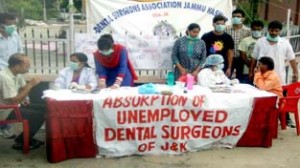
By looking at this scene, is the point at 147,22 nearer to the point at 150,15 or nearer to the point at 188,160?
the point at 150,15

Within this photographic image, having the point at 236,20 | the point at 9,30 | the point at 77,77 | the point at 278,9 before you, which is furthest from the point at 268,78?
the point at 278,9

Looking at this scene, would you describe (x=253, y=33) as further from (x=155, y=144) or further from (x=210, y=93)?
(x=155, y=144)

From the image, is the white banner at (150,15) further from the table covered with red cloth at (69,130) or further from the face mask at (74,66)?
the table covered with red cloth at (69,130)

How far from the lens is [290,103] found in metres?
6.11

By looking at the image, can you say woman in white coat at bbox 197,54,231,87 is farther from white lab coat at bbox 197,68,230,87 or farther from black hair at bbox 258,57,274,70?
black hair at bbox 258,57,274,70

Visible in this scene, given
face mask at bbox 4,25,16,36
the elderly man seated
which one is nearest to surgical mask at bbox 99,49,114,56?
the elderly man seated

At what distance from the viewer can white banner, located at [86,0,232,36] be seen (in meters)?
7.55

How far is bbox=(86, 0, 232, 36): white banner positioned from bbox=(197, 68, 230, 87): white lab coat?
1971mm

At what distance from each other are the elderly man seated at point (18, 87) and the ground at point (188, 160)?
1.41 ft

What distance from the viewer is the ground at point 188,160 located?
499cm

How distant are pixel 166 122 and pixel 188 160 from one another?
0.52 m

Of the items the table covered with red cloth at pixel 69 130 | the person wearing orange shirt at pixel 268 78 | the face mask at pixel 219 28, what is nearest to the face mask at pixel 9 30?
the table covered with red cloth at pixel 69 130

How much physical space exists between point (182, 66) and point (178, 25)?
168 cm

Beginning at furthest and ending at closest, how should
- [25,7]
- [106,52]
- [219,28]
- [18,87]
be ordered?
[25,7]
[219,28]
[106,52]
[18,87]
